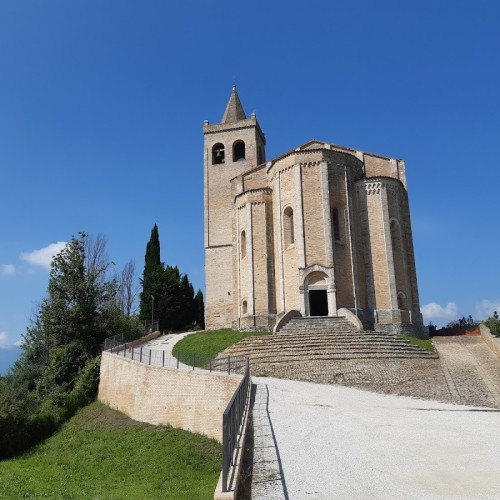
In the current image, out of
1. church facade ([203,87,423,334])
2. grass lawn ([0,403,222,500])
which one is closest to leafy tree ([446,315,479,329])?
church facade ([203,87,423,334])

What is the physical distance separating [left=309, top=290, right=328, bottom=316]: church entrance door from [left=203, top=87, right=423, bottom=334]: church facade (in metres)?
0.06

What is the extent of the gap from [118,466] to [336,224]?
2049 cm

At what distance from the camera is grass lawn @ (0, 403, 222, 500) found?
1091 centimetres

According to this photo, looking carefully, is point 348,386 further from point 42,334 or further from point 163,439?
point 42,334

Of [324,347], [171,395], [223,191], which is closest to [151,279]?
[223,191]

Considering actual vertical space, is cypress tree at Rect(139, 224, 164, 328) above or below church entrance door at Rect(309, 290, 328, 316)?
above

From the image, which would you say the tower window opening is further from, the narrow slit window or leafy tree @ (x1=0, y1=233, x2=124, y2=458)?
leafy tree @ (x1=0, y1=233, x2=124, y2=458)

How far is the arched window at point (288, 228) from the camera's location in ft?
100

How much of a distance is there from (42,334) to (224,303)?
12.8m

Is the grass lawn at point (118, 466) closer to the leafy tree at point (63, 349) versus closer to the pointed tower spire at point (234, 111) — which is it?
the leafy tree at point (63, 349)

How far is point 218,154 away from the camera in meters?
41.1

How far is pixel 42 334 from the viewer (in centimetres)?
3306

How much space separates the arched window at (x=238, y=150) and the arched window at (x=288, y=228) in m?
11.8

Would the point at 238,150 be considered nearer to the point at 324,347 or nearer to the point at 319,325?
the point at 319,325
